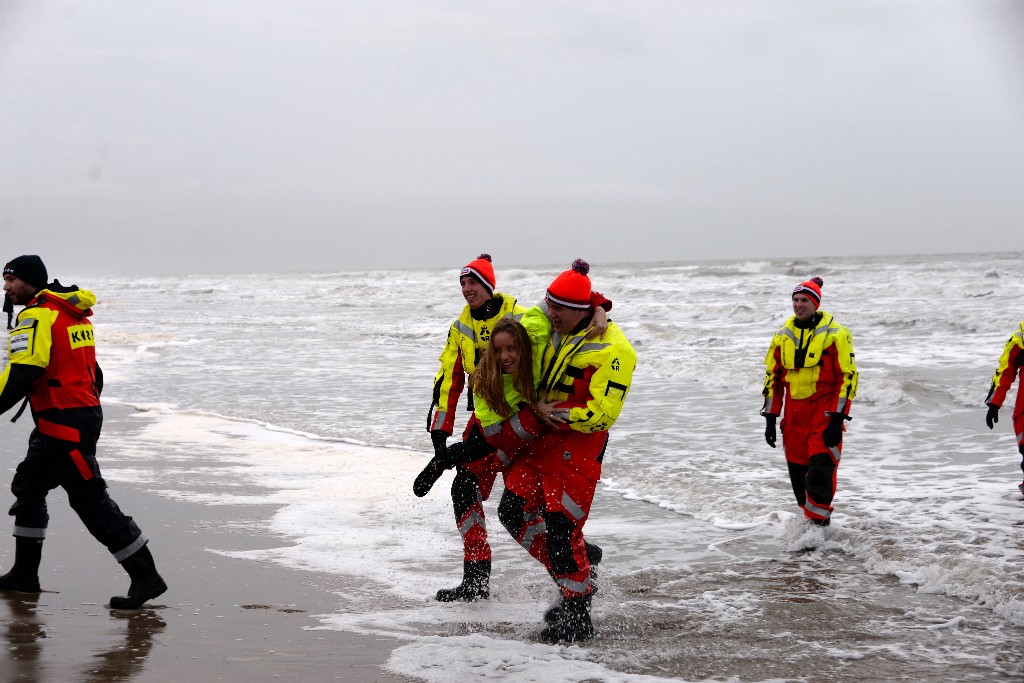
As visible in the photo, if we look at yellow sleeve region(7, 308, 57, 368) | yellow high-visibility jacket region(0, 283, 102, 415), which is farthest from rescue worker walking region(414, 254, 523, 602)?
yellow sleeve region(7, 308, 57, 368)

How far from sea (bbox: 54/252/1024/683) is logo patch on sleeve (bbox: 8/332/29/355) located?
1941 mm

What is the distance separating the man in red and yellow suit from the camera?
14.6ft

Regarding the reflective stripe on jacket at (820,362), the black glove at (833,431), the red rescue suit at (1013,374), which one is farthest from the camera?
the red rescue suit at (1013,374)

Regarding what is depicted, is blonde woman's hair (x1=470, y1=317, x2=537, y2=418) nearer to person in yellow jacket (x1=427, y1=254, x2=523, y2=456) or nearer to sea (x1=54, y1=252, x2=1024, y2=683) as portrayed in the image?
person in yellow jacket (x1=427, y1=254, x2=523, y2=456)

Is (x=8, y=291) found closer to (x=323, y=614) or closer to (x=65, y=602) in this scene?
(x=65, y=602)

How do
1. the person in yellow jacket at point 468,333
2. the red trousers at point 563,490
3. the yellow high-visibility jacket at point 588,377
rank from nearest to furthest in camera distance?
the yellow high-visibility jacket at point 588,377, the red trousers at point 563,490, the person in yellow jacket at point 468,333

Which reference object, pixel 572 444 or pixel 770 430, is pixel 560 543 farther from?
pixel 770 430

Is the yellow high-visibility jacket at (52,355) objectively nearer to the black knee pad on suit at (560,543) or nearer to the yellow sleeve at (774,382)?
the black knee pad on suit at (560,543)

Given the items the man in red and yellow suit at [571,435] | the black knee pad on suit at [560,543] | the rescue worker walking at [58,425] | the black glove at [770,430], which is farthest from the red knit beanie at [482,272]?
the black glove at [770,430]

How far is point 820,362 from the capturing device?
6758mm

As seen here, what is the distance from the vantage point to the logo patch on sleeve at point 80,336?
498cm

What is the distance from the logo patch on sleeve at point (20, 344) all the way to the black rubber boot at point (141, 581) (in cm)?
114

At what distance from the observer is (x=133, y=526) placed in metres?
5.09

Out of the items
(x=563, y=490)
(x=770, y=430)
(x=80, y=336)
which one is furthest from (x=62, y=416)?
(x=770, y=430)
